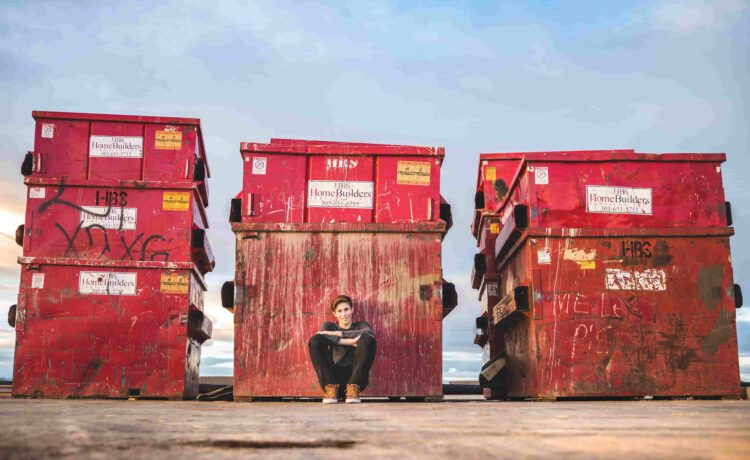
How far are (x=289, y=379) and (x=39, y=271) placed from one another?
2.77m

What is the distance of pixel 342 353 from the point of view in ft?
21.9

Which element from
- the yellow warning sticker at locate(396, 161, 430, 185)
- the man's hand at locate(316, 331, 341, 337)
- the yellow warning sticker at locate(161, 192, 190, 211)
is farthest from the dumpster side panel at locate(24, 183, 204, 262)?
the yellow warning sticker at locate(396, 161, 430, 185)

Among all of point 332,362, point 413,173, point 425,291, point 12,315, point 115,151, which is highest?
point 115,151

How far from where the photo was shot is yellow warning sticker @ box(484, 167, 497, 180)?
9.10 metres

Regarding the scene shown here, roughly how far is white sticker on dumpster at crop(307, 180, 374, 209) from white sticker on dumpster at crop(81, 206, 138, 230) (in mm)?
1882

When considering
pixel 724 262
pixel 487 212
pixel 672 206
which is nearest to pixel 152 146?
pixel 487 212

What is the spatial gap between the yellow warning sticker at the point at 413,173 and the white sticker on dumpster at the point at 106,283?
9.24ft

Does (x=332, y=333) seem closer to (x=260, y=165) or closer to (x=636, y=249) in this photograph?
(x=260, y=165)

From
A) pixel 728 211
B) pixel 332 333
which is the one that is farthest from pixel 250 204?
pixel 728 211

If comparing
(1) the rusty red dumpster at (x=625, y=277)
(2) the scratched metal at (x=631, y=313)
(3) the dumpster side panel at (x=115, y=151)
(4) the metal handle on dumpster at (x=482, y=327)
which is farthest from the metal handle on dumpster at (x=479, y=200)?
(3) the dumpster side panel at (x=115, y=151)

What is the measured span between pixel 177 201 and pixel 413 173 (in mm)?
2415

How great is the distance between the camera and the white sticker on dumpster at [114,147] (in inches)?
297

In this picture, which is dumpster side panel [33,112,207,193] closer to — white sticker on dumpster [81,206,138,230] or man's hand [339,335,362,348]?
white sticker on dumpster [81,206,138,230]

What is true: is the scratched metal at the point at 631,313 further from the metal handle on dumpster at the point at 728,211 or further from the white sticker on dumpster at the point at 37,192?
the white sticker on dumpster at the point at 37,192
